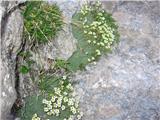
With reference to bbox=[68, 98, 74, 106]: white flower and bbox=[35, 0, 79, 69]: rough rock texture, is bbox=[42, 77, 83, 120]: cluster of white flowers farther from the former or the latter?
bbox=[35, 0, 79, 69]: rough rock texture

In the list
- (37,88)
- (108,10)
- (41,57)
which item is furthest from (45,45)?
(108,10)

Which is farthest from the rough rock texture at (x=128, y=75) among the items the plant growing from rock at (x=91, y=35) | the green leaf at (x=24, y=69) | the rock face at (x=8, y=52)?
the rock face at (x=8, y=52)

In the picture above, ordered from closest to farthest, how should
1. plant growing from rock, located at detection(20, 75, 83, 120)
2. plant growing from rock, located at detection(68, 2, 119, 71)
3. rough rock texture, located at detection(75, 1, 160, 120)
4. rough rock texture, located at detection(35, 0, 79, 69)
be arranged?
plant growing from rock, located at detection(20, 75, 83, 120), rough rock texture, located at detection(75, 1, 160, 120), rough rock texture, located at detection(35, 0, 79, 69), plant growing from rock, located at detection(68, 2, 119, 71)

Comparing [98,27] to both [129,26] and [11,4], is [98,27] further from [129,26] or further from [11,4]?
[11,4]

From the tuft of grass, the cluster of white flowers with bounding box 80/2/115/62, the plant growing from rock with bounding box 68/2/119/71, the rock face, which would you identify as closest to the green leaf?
the rock face

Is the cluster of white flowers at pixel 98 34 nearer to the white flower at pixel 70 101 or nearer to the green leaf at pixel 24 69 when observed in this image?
the white flower at pixel 70 101
